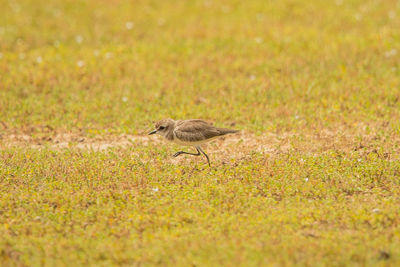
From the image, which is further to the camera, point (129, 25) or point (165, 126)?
point (129, 25)

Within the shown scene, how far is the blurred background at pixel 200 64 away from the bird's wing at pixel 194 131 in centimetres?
208

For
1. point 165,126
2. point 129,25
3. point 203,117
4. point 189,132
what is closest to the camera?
point 189,132

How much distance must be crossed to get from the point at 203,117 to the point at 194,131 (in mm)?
2702

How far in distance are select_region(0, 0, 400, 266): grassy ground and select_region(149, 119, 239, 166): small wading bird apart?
470mm

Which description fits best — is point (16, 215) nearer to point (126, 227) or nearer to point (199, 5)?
point (126, 227)

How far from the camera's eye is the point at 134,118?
11570mm

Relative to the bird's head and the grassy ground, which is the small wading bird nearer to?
the bird's head

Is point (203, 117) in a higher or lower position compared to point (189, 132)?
higher

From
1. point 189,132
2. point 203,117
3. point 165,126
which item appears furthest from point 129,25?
point 189,132

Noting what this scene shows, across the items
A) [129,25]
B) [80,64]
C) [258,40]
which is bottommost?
[80,64]

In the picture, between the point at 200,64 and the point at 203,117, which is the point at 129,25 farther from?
the point at 203,117

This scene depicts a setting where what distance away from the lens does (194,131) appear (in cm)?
891

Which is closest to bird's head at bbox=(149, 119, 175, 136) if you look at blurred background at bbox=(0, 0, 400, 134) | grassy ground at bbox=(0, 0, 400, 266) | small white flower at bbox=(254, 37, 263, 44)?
grassy ground at bbox=(0, 0, 400, 266)

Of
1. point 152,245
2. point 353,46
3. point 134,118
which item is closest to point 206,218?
point 152,245
